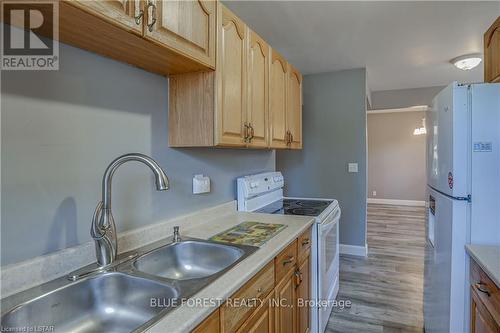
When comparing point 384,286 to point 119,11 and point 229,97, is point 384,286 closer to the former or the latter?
point 229,97

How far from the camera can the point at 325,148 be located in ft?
13.0

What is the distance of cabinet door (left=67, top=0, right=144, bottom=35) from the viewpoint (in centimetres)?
84

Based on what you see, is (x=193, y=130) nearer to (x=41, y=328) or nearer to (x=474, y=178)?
(x=41, y=328)

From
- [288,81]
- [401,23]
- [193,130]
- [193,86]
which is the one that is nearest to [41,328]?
[193,130]

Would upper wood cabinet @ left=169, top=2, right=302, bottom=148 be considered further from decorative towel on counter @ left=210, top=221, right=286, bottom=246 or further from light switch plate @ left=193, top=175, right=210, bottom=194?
decorative towel on counter @ left=210, top=221, right=286, bottom=246

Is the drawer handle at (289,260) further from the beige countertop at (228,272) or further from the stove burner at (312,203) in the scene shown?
the stove burner at (312,203)

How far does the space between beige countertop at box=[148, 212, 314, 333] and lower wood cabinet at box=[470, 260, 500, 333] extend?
847mm

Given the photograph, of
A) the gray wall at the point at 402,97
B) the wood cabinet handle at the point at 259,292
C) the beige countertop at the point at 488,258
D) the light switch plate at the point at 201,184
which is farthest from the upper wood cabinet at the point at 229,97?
the gray wall at the point at 402,97

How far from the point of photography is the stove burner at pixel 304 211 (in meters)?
2.10

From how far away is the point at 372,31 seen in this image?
255cm

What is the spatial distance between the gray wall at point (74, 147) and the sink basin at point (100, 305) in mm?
183

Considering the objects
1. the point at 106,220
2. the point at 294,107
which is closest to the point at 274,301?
the point at 106,220

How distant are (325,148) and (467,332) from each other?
107 inches

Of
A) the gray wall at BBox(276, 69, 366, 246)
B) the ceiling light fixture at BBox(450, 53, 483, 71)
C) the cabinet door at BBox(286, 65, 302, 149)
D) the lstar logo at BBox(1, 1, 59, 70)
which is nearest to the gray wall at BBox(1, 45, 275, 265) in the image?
the lstar logo at BBox(1, 1, 59, 70)
